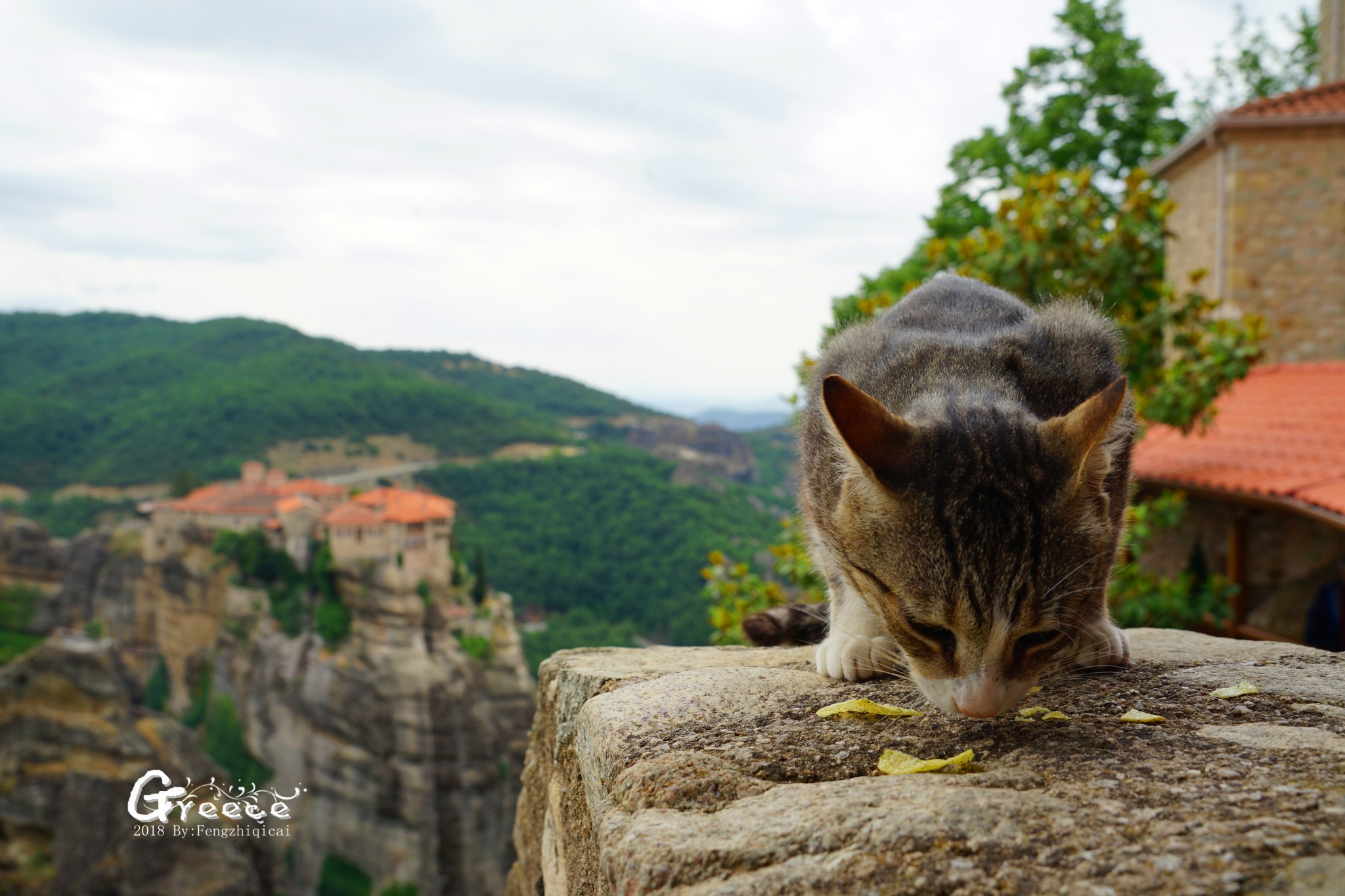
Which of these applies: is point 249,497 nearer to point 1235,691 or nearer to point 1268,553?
point 1268,553

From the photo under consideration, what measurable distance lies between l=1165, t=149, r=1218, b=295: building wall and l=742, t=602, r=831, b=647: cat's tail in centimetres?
1205

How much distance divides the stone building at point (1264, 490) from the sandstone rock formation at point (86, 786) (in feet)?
77.6

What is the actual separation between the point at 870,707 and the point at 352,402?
64.2 m

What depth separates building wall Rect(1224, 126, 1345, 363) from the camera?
13070mm

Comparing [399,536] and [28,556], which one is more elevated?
[399,536]

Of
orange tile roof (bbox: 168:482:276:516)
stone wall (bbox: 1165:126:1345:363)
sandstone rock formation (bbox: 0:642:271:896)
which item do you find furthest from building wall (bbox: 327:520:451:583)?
stone wall (bbox: 1165:126:1345:363)

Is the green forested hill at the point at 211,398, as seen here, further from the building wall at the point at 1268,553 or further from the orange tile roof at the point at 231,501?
the building wall at the point at 1268,553

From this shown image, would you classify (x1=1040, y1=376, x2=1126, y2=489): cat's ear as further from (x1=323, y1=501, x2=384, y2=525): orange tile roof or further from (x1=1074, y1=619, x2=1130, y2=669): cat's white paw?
(x1=323, y1=501, x2=384, y2=525): orange tile roof

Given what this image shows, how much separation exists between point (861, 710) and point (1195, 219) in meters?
15.4

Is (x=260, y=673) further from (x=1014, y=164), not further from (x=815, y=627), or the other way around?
(x=815, y=627)

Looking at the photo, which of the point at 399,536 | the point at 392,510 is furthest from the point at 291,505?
the point at 399,536

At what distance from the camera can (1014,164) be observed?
17.2m

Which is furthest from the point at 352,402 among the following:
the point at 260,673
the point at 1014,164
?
the point at 1014,164

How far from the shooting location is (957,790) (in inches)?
61.4
